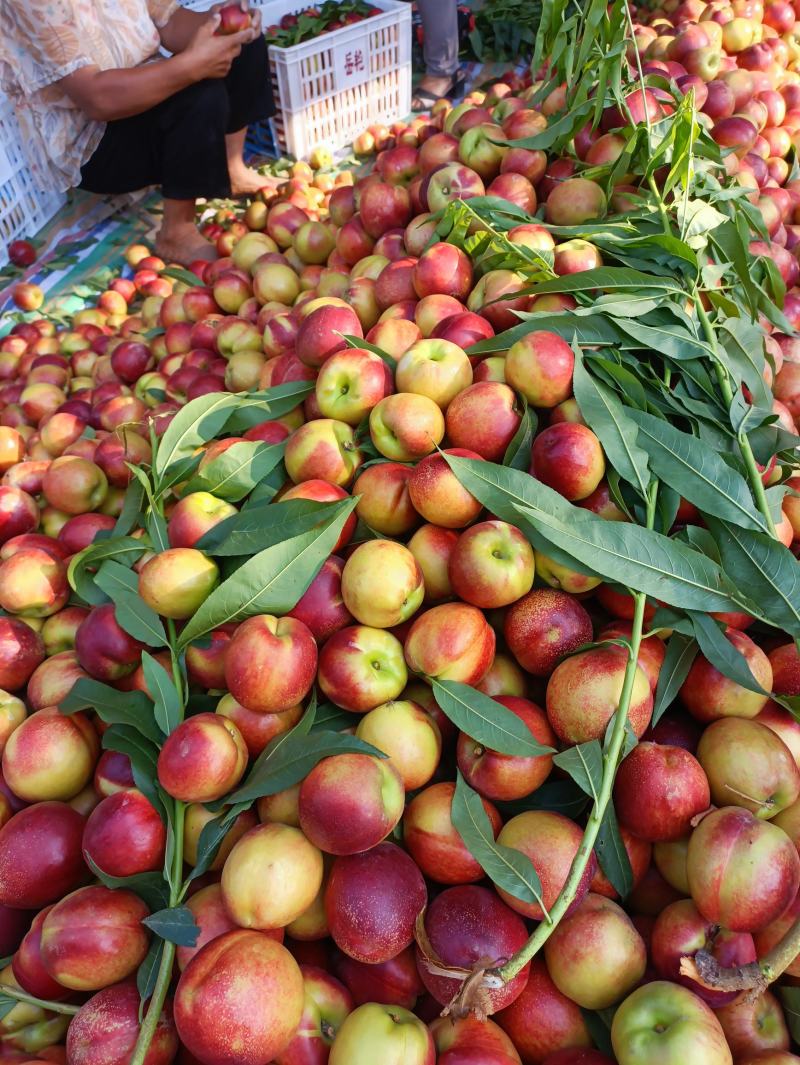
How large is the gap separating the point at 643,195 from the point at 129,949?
260 cm

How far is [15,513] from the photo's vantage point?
2398 mm

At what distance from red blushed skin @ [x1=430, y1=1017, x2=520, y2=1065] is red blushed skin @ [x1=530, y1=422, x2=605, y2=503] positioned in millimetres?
1061

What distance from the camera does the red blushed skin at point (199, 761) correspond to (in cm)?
133

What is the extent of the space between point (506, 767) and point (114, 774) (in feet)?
2.84

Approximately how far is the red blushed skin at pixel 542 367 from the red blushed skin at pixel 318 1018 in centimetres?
137

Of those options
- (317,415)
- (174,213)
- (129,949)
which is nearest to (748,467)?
(317,415)

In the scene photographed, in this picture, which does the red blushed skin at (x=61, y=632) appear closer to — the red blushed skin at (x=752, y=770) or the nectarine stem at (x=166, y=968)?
the nectarine stem at (x=166, y=968)

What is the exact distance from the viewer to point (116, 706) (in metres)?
1.55

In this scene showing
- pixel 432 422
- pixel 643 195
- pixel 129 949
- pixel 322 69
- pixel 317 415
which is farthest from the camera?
pixel 322 69

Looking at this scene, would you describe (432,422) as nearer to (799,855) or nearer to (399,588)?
(399,588)

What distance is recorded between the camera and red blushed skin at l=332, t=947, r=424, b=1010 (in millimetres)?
1304

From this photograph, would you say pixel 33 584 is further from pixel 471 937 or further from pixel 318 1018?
pixel 471 937

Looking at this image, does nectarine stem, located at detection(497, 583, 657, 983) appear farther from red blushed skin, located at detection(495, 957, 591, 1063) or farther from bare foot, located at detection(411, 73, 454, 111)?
bare foot, located at detection(411, 73, 454, 111)

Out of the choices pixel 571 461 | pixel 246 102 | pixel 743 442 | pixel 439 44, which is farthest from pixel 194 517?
pixel 439 44
